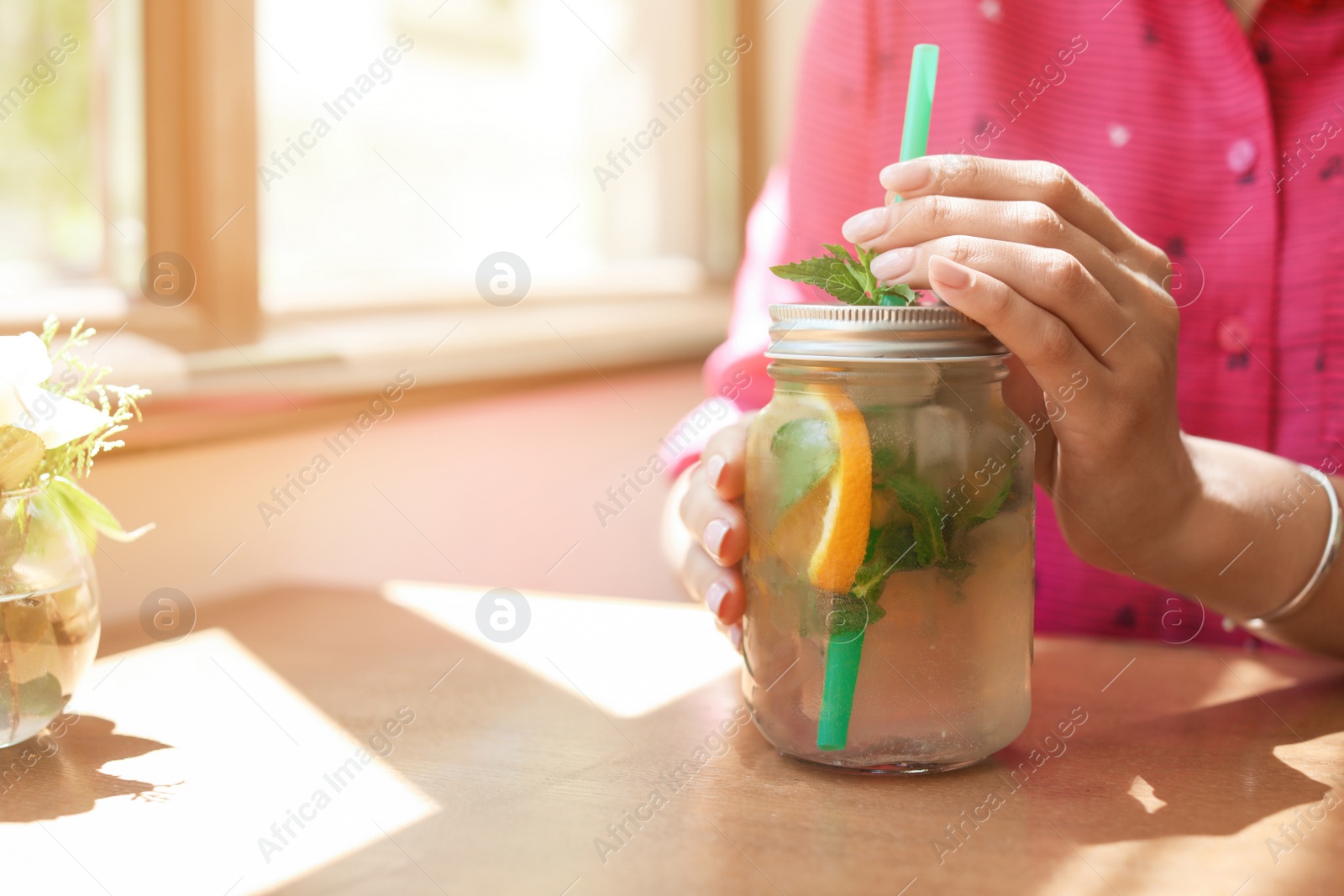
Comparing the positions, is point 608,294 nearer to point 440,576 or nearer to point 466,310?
point 466,310

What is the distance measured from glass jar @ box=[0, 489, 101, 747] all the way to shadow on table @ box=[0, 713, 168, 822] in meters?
0.02

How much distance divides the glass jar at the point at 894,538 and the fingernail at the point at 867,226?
2.7 inches

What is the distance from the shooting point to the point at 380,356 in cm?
135

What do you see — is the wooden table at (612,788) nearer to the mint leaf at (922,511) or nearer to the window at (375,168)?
the mint leaf at (922,511)

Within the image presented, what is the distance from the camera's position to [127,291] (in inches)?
47.1

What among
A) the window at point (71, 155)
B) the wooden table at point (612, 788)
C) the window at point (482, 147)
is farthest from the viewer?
the window at point (482, 147)

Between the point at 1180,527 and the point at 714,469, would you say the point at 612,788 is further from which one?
the point at 1180,527

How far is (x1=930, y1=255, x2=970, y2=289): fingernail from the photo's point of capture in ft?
1.87

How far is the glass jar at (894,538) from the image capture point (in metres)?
0.55

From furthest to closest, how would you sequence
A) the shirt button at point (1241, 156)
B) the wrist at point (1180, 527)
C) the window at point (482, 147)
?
the window at point (482, 147), the shirt button at point (1241, 156), the wrist at point (1180, 527)

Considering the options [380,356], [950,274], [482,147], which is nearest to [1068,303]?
[950,274]

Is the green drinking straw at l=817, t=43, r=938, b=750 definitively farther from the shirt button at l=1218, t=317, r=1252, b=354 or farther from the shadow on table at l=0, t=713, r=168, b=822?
the shirt button at l=1218, t=317, r=1252, b=354

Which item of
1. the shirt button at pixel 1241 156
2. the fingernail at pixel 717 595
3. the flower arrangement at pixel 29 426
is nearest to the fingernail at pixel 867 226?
the fingernail at pixel 717 595

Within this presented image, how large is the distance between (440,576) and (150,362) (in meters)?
0.51
